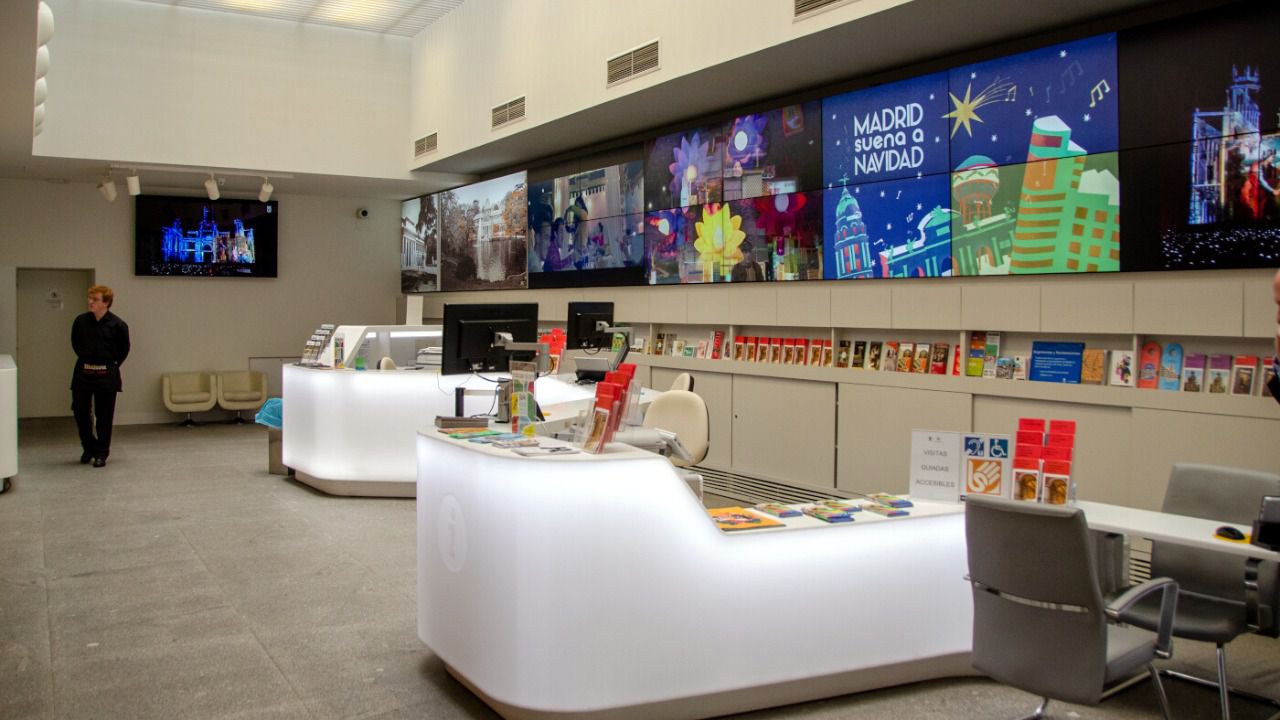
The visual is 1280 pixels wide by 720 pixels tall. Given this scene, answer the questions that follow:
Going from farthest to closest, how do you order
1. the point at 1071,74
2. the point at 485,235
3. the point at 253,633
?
the point at 485,235 < the point at 1071,74 < the point at 253,633

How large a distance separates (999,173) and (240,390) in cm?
1121

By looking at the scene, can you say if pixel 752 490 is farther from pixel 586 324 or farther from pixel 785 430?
pixel 586 324

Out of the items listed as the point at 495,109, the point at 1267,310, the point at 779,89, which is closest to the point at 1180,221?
the point at 1267,310

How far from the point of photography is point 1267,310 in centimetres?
511

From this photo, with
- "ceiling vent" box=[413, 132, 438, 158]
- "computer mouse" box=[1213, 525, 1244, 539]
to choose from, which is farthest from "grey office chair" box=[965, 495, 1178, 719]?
"ceiling vent" box=[413, 132, 438, 158]

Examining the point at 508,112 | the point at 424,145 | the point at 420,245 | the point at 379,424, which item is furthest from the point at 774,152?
the point at 420,245

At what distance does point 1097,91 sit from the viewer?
5.91m

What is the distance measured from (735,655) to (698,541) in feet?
1.51

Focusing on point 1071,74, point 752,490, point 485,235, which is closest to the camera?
point 1071,74

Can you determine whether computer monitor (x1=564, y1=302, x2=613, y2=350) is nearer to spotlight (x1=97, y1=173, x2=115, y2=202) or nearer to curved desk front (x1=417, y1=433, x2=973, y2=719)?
curved desk front (x1=417, y1=433, x2=973, y2=719)

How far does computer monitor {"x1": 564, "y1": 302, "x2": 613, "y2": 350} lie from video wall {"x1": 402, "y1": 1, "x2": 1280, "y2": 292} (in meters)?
1.42

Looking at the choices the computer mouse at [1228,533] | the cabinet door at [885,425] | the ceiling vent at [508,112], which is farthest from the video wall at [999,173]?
the computer mouse at [1228,533]

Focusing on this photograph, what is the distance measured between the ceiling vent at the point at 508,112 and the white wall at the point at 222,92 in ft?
9.39

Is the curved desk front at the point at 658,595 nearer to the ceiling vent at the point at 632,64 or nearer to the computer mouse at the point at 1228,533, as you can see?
the computer mouse at the point at 1228,533
